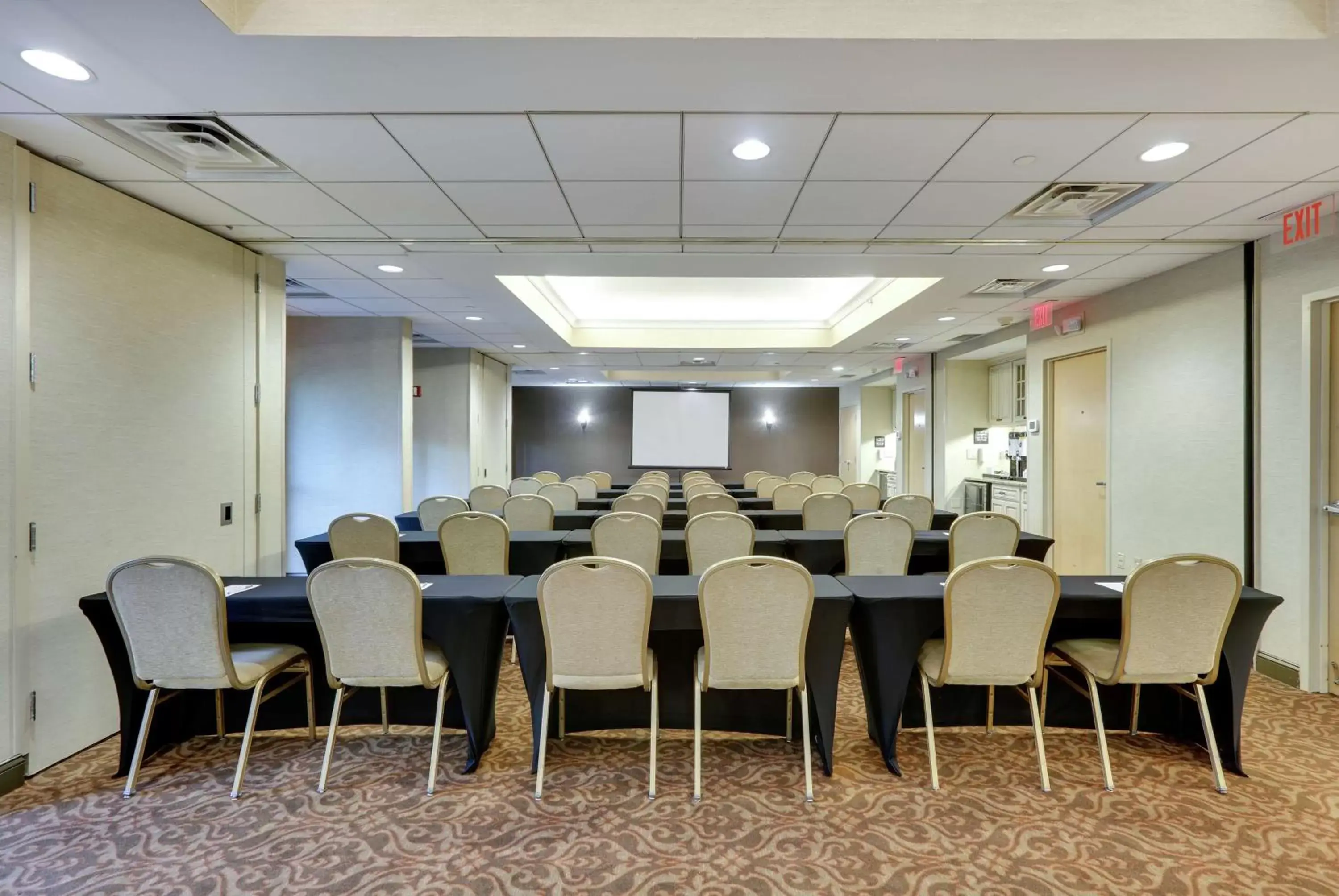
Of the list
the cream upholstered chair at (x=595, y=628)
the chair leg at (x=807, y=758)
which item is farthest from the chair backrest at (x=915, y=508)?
the cream upholstered chair at (x=595, y=628)

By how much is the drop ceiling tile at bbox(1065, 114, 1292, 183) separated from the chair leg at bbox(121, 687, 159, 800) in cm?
479

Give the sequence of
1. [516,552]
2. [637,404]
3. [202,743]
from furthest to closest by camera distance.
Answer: [637,404] < [516,552] < [202,743]

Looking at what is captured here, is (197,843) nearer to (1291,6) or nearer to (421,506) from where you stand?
(421,506)

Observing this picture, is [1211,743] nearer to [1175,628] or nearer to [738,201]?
[1175,628]

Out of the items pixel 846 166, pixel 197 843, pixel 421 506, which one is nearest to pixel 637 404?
pixel 421 506

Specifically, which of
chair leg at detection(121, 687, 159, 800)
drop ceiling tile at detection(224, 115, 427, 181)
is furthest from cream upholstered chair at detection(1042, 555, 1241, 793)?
chair leg at detection(121, 687, 159, 800)

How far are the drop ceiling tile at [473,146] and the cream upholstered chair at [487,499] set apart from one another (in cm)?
418

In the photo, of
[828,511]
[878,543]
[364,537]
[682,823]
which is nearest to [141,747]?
[364,537]

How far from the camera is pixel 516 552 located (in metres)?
4.78

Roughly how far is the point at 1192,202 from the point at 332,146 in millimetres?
4488

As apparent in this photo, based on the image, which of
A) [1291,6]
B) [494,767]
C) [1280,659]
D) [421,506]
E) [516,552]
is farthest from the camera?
[421,506]

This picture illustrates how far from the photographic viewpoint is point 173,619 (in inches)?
104

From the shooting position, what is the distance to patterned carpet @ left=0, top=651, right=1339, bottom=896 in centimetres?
219

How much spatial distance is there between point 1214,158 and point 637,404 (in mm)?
12449
